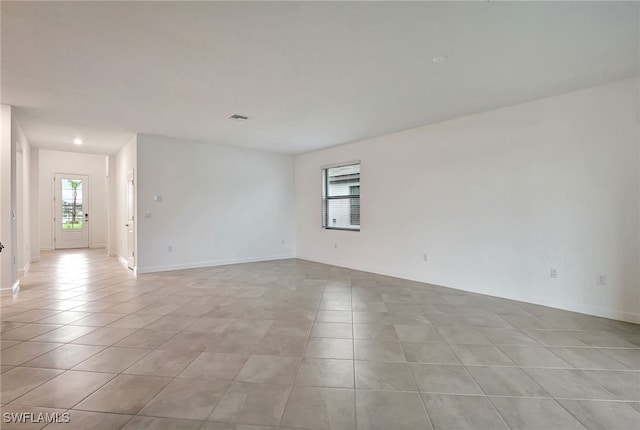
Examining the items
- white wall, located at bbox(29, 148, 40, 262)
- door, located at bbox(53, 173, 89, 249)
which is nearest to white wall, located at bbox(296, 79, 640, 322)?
white wall, located at bbox(29, 148, 40, 262)

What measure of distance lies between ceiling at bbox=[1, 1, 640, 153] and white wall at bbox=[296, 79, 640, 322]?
15.5 inches

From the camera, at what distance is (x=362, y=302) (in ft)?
13.5

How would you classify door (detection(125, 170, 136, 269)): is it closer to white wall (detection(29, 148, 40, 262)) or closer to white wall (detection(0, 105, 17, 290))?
white wall (detection(0, 105, 17, 290))

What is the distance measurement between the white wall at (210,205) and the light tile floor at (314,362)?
1.94m

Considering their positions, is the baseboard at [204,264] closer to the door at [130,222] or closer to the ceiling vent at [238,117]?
the door at [130,222]

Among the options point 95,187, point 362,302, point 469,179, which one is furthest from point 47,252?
point 469,179

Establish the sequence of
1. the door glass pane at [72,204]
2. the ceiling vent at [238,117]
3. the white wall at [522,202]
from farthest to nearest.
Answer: the door glass pane at [72,204], the ceiling vent at [238,117], the white wall at [522,202]

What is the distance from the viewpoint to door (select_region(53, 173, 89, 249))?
32.7ft

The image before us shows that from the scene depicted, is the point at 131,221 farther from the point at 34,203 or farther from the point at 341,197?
the point at 341,197

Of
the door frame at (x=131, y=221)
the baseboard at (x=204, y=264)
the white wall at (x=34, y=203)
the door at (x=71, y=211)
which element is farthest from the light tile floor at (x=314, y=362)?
the door at (x=71, y=211)

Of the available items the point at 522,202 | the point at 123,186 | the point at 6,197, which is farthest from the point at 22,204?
the point at 522,202

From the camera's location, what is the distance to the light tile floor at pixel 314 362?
1.85 m

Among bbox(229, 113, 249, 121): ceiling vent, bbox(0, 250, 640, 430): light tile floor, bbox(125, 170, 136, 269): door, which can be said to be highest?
bbox(229, 113, 249, 121): ceiling vent

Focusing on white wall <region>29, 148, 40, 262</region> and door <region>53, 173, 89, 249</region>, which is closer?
white wall <region>29, 148, 40, 262</region>
